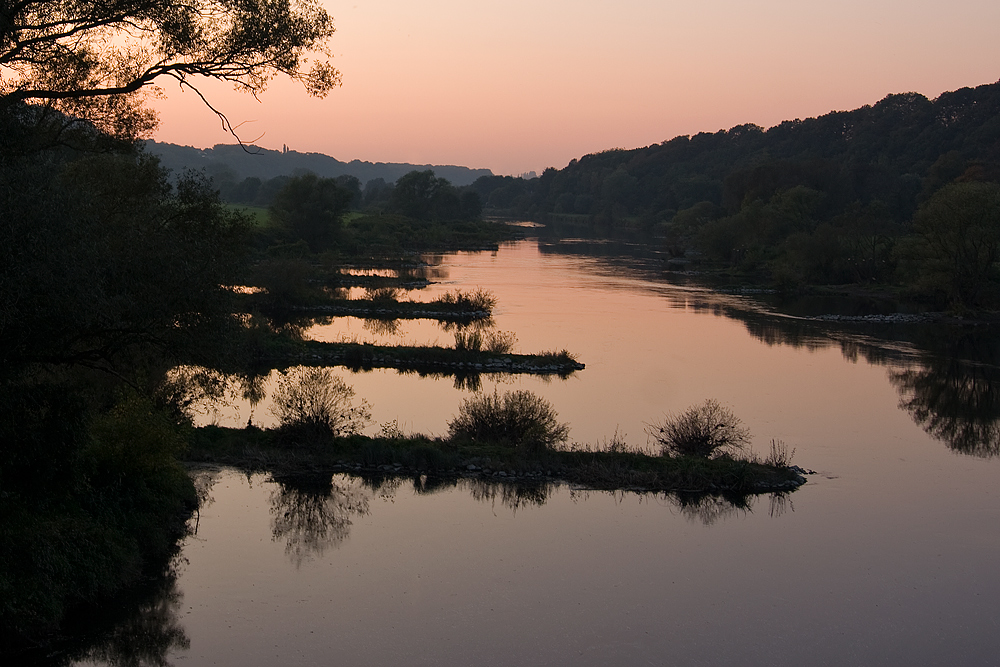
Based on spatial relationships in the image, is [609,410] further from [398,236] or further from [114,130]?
[398,236]

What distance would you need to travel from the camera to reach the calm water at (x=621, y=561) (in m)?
11.7

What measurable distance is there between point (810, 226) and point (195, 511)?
74807mm

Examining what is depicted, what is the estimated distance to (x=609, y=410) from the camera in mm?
24656

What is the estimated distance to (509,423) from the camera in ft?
65.4

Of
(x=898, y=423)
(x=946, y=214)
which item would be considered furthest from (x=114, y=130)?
→ (x=946, y=214)

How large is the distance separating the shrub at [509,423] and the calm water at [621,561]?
6.79ft

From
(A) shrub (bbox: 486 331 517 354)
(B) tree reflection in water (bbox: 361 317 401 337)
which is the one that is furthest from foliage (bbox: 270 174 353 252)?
(A) shrub (bbox: 486 331 517 354)

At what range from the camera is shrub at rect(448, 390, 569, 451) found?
1973 centimetres

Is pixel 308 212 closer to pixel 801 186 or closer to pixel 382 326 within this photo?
pixel 382 326

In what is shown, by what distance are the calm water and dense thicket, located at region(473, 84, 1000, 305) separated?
34016mm

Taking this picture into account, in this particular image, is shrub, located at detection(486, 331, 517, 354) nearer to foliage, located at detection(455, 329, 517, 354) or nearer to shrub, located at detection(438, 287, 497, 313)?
foliage, located at detection(455, 329, 517, 354)

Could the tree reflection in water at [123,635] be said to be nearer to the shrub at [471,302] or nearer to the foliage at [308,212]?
the shrub at [471,302]

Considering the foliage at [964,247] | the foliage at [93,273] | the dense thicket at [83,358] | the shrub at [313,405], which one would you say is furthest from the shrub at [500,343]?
the foliage at [964,247]

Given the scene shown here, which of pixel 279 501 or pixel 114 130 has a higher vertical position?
pixel 114 130
